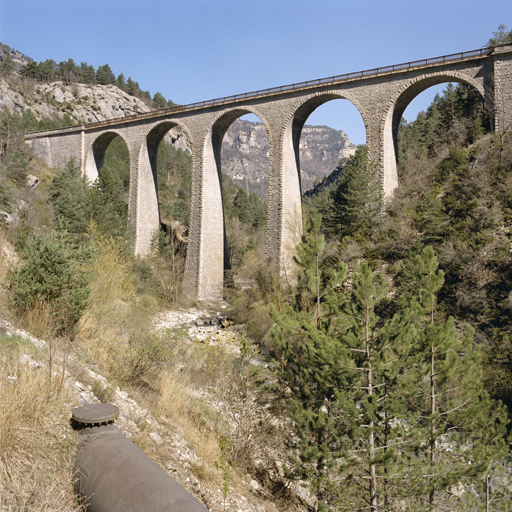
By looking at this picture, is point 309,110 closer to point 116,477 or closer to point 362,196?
point 362,196

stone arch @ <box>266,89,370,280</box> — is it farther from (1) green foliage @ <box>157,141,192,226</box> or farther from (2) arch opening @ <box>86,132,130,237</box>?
(1) green foliage @ <box>157,141,192,226</box>

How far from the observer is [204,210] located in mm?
26156

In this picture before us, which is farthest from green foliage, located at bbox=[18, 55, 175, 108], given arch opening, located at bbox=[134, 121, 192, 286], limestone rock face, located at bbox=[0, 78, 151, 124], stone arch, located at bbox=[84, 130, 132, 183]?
arch opening, located at bbox=[134, 121, 192, 286]

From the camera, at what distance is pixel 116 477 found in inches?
116

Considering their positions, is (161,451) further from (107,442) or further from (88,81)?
(88,81)

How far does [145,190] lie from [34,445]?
28.2m

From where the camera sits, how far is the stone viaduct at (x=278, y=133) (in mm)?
19094

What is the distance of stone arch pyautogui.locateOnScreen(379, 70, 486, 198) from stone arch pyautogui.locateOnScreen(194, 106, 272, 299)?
8.32 m

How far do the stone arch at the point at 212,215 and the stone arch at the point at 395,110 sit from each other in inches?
327

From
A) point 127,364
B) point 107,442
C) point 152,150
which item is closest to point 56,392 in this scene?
point 107,442

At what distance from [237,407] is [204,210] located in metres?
20.5

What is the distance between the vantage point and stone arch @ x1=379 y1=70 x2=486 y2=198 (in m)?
19.3

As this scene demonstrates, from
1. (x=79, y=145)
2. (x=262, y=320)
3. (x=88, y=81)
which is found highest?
(x=88, y=81)

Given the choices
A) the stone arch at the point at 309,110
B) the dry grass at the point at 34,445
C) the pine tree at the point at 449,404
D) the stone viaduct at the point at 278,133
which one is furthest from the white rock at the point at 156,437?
the stone arch at the point at 309,110
